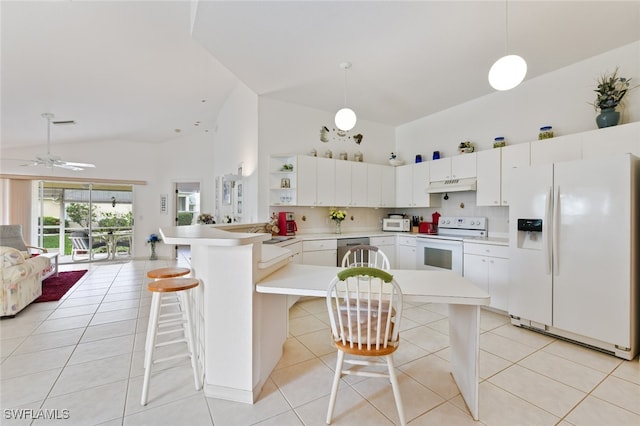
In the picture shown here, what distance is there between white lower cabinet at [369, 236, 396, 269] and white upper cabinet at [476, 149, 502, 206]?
148 cm

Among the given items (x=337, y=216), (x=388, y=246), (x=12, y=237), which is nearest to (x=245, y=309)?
(x=337, y=216)

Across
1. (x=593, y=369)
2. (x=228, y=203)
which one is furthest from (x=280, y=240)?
(x=593, y=369)

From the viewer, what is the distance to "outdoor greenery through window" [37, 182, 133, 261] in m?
6.74

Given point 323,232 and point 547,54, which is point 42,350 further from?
point 547,54

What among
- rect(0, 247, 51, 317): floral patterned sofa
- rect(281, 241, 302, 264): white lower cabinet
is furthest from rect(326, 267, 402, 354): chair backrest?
rect(0, 247, 51, 317): floral patterned sofa

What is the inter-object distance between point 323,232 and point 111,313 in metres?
3.21

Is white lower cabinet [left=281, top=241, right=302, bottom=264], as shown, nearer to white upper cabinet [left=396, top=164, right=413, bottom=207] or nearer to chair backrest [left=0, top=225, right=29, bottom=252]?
white upper cabinet [left=396, top=164, right=413, bottom=207]

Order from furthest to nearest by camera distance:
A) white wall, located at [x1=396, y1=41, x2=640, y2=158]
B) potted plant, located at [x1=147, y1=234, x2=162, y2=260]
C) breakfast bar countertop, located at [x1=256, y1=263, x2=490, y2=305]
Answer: potted plant, located at [x1=147, y1=234, x2=162, y2=260] < white wall, located at [x1=396, y1=41, x2=640, y2=158] < breakfast bar countertop, located at [x1=256, y1=263, x2=490, y2=305]

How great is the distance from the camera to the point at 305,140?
15.4ft

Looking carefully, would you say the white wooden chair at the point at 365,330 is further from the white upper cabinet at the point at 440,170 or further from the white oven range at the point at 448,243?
the white upper cabinet at the point at 440,170

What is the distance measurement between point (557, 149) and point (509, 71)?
180cm

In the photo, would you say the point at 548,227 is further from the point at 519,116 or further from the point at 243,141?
the point at 243,141

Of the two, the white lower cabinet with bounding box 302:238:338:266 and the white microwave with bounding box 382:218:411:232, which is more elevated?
the white microwave with bounding box 382:218:411:232

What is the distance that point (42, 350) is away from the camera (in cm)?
254
